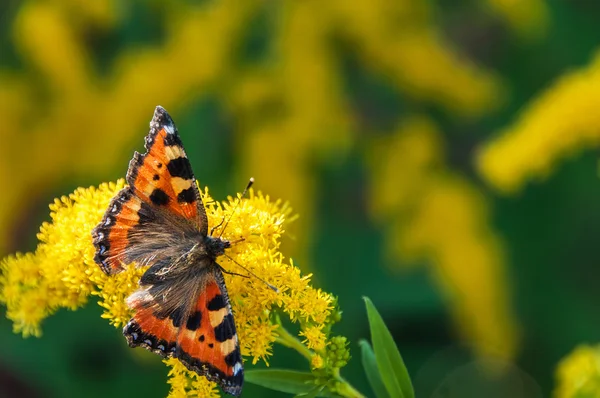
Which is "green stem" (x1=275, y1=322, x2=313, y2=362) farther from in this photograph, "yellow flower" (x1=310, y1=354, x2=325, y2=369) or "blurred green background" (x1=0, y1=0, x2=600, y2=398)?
"blurred green background" (x1=0, y1=0, x2=600, y2=398)

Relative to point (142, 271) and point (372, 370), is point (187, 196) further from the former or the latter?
point (372, 370)

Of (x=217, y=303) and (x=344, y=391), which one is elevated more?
(x=217, y=303)

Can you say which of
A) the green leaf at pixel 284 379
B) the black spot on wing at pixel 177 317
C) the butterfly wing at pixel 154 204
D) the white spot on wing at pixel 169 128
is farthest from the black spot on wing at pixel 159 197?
the green leaf at pixel 284 379

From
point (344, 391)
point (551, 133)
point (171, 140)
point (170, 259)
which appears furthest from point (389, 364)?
point (551, 133)

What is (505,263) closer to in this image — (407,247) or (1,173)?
(407,247)

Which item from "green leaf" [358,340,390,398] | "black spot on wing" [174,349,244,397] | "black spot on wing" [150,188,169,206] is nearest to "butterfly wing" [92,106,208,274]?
"black spot on wing" [150,188,169,206]

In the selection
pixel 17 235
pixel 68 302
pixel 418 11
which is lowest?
pixel 68 302

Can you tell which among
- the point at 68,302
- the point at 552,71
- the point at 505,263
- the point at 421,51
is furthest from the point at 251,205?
the point at 552,71
